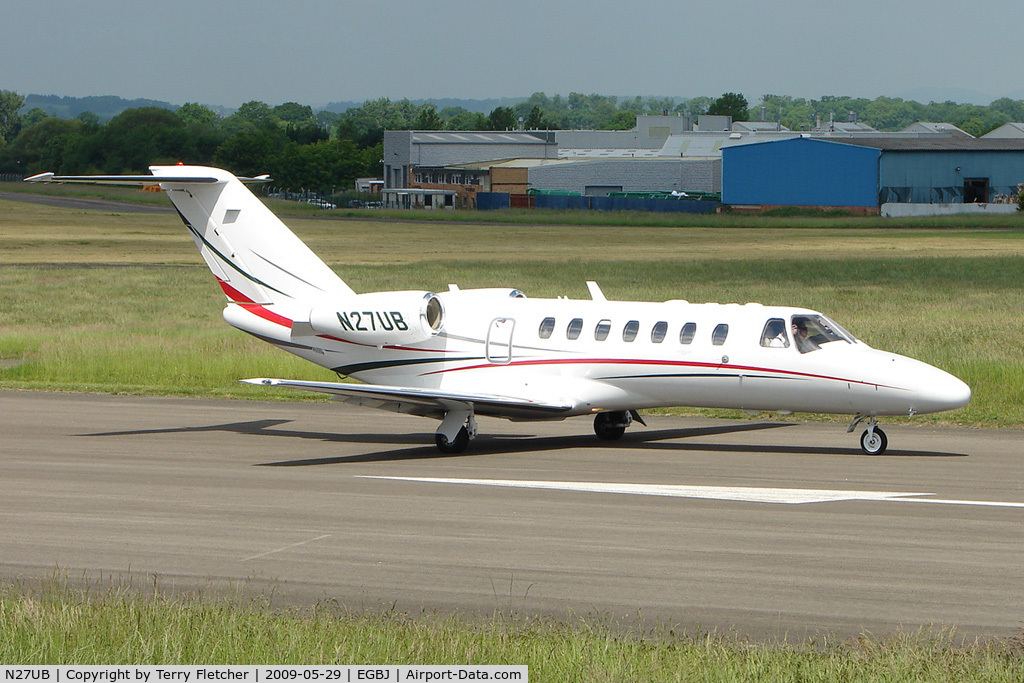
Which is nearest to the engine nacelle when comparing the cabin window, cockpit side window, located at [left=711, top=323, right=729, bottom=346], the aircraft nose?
cockpit side window, located at [left=711, top=323, right=729, bottom=346]

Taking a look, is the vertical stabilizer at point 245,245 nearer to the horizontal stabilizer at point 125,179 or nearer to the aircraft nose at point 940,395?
the horizontal stabilizer at point 125,179

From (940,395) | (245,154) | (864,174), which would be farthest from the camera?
(245,154)

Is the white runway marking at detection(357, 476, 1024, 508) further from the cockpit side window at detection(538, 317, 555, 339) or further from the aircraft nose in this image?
the cockpit side window at detection(538, 317, 555, 339)

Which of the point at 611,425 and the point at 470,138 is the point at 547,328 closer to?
the point at 611,425

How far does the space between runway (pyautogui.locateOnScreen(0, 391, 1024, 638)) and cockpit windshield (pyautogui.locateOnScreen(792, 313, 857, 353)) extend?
175cm

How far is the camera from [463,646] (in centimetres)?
925

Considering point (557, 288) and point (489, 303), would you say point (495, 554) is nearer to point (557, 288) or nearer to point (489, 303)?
point (489, 303)

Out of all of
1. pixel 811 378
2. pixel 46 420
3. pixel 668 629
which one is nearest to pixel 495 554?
pixel 668 629

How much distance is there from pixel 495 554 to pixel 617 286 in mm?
42236

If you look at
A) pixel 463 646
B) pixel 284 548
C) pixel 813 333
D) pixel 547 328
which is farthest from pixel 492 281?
pixel 463 646

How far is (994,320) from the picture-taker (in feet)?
127

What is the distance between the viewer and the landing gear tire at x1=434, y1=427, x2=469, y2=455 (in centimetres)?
2031

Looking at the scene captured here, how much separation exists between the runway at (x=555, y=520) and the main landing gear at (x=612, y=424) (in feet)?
0.90

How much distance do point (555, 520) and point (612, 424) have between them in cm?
676
